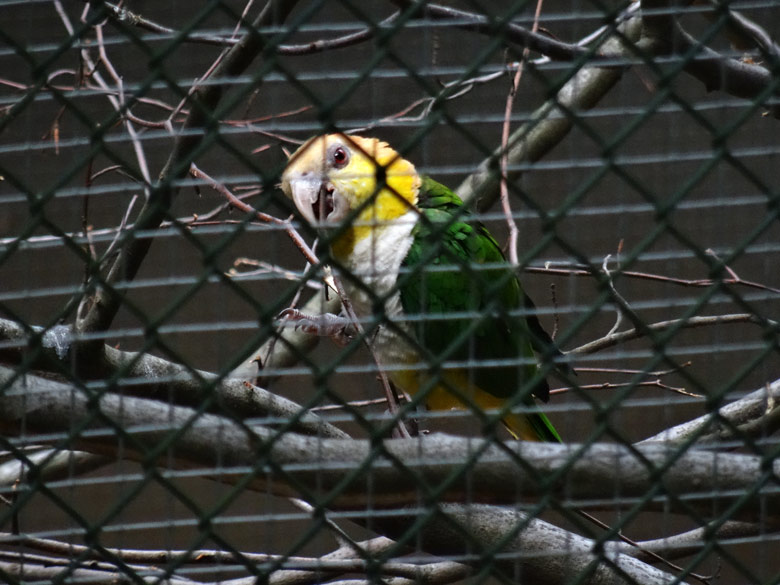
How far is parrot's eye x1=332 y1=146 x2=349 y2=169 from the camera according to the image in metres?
2.11

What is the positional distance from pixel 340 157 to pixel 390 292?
1141mm

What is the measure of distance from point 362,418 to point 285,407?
0.72 meters

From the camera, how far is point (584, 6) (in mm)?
2770

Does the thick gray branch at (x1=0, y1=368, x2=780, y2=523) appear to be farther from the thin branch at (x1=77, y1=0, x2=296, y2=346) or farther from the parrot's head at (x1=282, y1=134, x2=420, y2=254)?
the parrot's head at (x1=282, y1=134, x2=420, y2=254)

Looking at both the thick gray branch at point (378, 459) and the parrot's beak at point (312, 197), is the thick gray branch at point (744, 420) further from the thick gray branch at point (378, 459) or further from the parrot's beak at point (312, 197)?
the parrot's beak at point (312, 197)

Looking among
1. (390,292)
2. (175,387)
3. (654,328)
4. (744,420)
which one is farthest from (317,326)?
(744,420)

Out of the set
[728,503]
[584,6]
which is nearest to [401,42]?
[728,503]

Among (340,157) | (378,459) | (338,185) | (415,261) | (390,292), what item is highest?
(340,157)

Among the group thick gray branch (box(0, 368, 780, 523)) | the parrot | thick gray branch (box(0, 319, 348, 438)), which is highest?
the parrot

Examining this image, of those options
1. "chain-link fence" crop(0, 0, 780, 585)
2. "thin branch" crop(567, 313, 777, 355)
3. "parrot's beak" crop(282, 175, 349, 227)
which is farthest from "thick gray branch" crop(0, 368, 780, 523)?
"parrot's beak" crop(282, 175, 349, 227)

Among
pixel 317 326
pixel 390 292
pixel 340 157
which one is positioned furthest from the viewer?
pixel 340 157

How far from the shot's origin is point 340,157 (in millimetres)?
2137

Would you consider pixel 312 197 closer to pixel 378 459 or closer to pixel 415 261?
pixel 415 261

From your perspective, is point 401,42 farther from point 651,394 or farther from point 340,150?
point 651,394
